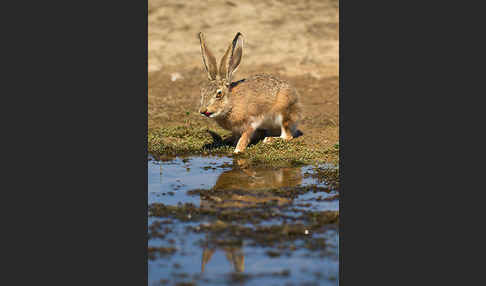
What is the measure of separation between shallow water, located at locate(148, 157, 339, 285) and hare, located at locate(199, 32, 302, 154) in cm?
158

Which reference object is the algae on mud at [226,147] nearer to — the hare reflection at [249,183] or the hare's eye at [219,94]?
the hare reflection at [249,183]

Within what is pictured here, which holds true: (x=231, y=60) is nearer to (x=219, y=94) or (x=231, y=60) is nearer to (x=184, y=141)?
(x=219, y=94)

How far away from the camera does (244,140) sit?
371 inches

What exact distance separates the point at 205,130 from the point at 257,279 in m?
6.49

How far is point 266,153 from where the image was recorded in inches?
361

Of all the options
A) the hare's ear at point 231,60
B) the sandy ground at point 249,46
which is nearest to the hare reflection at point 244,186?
the hare's ear at point 231,60

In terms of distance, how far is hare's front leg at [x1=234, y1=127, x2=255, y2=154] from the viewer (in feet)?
30.5

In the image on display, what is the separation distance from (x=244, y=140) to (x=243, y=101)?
25.6 inches

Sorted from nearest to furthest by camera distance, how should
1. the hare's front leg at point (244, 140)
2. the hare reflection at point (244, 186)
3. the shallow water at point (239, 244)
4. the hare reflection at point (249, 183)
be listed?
the shallow water at point (239, 244), the hare reflection at point (244, 186), the hare reflection at point (249, 183), the hare's front leg at point (244, 140)

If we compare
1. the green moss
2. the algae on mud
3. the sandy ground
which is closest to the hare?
the algae on mud

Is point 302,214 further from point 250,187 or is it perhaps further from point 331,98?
point 331,98

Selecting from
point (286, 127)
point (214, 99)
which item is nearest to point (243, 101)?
point (214, 99)

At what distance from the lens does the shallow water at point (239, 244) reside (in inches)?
175

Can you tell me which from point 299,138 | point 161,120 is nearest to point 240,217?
point 299,138
